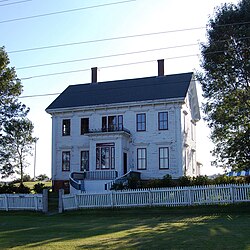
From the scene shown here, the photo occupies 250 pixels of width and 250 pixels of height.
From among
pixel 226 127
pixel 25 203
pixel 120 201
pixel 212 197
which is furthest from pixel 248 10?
pixel 25 203

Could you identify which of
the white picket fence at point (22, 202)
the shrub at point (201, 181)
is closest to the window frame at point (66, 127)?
the white picket fence at point (22, 202)

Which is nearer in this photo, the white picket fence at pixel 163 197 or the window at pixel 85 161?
the white picket fence at pixel 163 197

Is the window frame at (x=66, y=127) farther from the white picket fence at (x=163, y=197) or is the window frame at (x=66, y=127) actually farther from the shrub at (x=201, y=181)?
the shrub at (x=201, y=181)

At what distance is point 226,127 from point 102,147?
10.2 m

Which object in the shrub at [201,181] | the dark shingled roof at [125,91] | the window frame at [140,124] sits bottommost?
the shrub at [201,181]

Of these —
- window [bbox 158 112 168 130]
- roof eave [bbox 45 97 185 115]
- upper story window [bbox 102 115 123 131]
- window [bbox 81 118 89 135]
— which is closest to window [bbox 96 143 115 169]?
upper story window [bbox 102 115 123 131]

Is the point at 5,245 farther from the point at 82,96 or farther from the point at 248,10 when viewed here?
the point at 82,96

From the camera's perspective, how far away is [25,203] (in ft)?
80.8

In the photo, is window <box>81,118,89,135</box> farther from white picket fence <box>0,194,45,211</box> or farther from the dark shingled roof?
white picket fence <box>0,194,45,211</box>

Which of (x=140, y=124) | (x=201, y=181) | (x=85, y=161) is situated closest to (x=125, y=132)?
(x=140, y=124)

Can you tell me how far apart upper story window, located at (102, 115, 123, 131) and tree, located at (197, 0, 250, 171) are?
796 cm

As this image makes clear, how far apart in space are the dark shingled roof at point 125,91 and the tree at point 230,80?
3481mm

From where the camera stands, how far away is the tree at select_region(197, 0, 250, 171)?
27031 mm

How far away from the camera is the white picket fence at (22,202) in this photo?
24062mm
